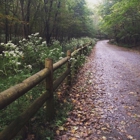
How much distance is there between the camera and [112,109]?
4.95 metres

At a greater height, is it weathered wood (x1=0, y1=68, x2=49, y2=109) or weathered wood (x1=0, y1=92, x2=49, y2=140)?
weathered wood (x1=0, y1=68, x2=49, y2=109)

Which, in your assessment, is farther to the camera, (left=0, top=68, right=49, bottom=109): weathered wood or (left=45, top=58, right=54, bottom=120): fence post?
(left=45, top=58, right=54, bottom=120): fence post

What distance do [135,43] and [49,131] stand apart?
2787 cm

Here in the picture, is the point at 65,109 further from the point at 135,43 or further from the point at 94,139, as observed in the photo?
the point at 135,43

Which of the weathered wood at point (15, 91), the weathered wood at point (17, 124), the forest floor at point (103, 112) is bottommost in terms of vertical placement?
the forest floor at point (103, 112)

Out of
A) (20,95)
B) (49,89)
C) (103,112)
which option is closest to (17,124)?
(20,95)

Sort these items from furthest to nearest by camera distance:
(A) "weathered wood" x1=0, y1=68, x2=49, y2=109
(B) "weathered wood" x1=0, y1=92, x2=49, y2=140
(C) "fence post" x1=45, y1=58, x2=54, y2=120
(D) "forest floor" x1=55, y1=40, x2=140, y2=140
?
(C) "fence post" x1=45, y1=58, x2=54, y2=120
(D) "forest floor" x1=55, y1=40, x2=140, y2=140
(B) "weathered wood" x1=0, y1=92, x2=49, y2=140
(A) "weathered wood" x1=0, y1=68, x2=49, y2=109

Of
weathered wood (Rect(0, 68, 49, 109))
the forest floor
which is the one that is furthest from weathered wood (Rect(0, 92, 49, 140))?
the forest floor

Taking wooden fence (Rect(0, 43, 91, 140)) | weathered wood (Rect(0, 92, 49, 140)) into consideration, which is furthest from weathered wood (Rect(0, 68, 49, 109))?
weathered wood (Rect(0, 92, 49, 140))

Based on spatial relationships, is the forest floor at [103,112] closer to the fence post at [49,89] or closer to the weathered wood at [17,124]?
the fence post at [49,89]

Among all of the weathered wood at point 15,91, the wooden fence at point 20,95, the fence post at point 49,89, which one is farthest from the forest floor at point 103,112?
the weathered wood at point 15,91

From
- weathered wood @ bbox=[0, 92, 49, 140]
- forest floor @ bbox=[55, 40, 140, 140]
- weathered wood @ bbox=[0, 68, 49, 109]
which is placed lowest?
forest floor @ bbox=[55, 40, 140, 140]

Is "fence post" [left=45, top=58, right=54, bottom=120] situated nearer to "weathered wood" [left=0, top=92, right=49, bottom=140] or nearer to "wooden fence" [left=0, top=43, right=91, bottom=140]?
"wooden fence" [left=0, top=43, right=91, bottom=140]

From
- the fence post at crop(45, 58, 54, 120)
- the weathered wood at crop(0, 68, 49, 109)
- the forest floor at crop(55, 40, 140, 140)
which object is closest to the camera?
the weathered wood at crop(0, 68, 49, 109)
